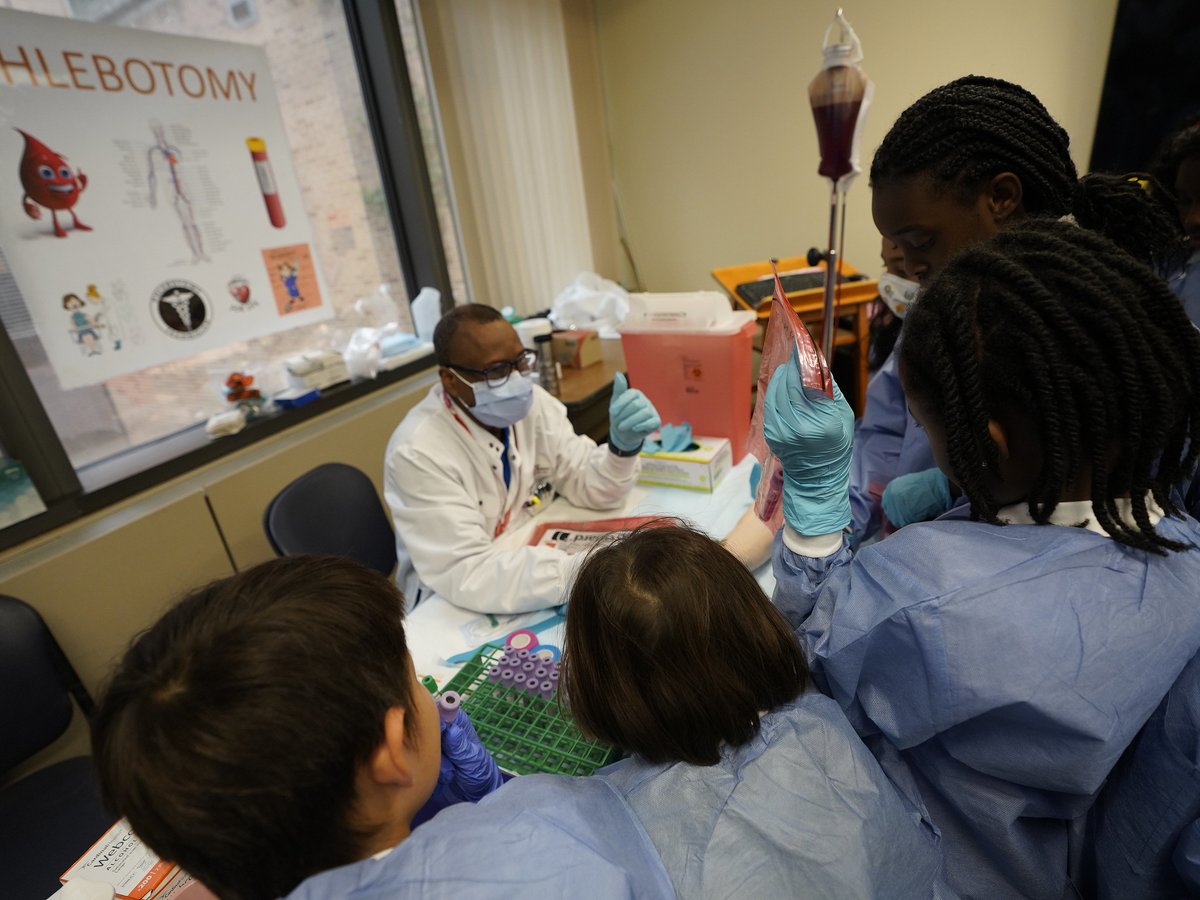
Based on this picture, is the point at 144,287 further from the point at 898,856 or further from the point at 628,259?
the point at 628,259

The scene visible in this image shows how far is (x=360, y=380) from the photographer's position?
7.54ft

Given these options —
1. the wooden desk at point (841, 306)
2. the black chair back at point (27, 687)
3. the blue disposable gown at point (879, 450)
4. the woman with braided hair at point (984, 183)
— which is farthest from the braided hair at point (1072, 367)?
the black chair back at point (27, 687)

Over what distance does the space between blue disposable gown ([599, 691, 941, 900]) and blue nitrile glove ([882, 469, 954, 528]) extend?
0.55m

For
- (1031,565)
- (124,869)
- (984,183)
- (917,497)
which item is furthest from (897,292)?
(124,869)

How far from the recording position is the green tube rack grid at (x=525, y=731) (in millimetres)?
818

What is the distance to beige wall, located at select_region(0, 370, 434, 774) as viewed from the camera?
1462mm

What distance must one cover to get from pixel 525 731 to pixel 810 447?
0.56m

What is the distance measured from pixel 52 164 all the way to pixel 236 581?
1.63 metres

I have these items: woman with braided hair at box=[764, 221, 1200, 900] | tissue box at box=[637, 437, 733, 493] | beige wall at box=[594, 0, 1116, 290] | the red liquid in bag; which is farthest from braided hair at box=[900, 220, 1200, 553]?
beige wall at box=[594, 0, 1116, 290]

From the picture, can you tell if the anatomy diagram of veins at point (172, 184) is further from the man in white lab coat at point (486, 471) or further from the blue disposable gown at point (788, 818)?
the blue disposable gown at point (788, 818)

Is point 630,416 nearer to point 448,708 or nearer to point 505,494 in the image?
point 505,494

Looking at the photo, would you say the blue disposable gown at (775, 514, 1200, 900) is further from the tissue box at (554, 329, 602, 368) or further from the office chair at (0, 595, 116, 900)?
the tissue box at (554, 329, 602, 368)

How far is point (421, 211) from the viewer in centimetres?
258

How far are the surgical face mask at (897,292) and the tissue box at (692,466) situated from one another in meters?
0.50
